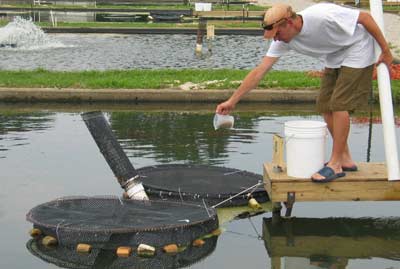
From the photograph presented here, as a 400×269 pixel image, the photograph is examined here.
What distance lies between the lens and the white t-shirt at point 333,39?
642 centimetres

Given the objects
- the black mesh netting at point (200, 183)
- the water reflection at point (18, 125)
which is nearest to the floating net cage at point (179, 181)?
the black mesh netting at point (200, 183)

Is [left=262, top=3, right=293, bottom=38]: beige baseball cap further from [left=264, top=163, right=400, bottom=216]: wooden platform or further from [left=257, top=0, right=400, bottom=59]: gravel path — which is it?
[left=257, top=0, right=400, bottom=59]: gravel path

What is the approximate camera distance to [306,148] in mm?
6820

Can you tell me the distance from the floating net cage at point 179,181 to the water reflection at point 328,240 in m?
0.50

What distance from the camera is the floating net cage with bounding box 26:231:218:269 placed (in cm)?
602

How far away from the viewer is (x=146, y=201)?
7031 millimetres

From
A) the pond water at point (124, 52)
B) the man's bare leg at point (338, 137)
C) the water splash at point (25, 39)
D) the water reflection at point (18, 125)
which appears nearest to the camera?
the man's bare leg at point (338, 137)

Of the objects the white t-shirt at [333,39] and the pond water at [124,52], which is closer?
the white t-shirt at [333,39]

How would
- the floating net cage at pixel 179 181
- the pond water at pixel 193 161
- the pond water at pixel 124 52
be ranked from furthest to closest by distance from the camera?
the pond water at pixel 124 52 < the floating net cage at pixel 179 181 < the pond water at pixel 193 161

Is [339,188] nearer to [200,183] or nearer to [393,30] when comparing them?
[200,183]

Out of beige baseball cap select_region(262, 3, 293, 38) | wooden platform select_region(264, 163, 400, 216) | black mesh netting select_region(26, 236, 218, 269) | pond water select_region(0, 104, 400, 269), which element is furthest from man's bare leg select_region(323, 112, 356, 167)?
black mesh netting select_region(26, 236, 218, 269)

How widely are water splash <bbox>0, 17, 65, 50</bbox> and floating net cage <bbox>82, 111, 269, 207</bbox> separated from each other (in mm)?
19000

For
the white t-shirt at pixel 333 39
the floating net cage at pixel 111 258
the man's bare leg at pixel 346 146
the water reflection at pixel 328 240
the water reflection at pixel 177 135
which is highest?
the white t-shirt at pixel 333 39

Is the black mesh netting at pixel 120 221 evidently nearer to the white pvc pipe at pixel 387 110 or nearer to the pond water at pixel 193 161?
the pond water at pixel 193 161
